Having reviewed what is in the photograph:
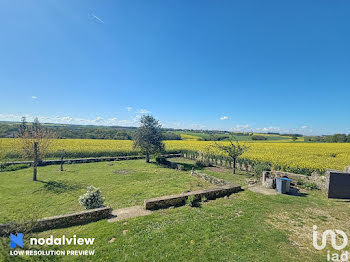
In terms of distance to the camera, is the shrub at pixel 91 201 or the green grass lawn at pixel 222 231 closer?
the green grass lawn at pixel 222 231

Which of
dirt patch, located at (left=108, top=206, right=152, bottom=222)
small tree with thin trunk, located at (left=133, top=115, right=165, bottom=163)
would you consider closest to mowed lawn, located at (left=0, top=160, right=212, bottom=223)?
dirt patch, located at (left=108, top=206, right=152, bottom=222)

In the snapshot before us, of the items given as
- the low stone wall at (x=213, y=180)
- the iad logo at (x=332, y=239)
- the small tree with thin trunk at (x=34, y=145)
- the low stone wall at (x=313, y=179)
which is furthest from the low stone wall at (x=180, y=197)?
the small tree with thin trunk at (x=34, y=145)

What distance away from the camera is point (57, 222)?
5812 millimetres

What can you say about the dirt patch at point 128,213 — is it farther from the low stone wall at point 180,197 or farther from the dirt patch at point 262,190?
the dirt patch at point 262,190

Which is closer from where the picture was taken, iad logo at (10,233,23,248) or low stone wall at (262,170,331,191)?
iad logo at (10,233,23,248)

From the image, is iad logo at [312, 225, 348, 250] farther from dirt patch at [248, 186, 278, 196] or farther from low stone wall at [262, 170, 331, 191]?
low stone wall at [262, 170, 331, 191]

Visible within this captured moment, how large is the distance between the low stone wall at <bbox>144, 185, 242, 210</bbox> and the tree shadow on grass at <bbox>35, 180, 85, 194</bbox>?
7215 mm

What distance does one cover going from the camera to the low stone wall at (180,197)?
735cm

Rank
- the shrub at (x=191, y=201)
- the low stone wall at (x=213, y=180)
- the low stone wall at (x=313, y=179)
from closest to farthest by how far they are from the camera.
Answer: the shrub at (x=191, y=201)
the low stone wall at (x=313, y=179)
the low stone wall at (x=213, y=180)

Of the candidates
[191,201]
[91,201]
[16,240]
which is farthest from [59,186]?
A: [191,201]

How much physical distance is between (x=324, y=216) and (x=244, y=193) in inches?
135

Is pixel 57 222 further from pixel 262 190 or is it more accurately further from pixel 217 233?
pixel 262 190

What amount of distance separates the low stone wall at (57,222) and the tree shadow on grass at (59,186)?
5966 millimetres

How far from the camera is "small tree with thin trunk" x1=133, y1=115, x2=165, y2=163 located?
21.5 meters
